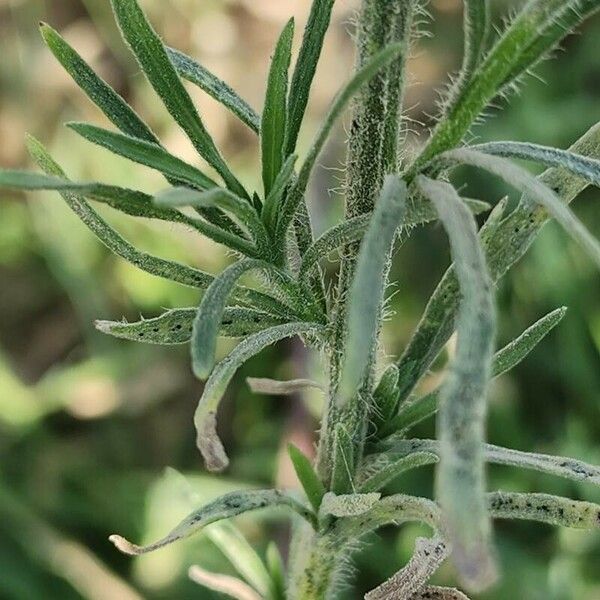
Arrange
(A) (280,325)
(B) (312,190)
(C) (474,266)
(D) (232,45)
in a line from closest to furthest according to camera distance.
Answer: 1. (C) (474,266)
2. (A) (280,325)
3. (B) (312,190)
4. (D) (232,45)

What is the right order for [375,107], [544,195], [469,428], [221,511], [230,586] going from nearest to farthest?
[469,428] → [544,195] → [375,107] → [221,511] → [230,586]

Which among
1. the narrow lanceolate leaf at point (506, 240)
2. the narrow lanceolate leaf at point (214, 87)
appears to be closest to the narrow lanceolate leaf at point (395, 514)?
the narrow lanceolate leaf at point (506, 240)

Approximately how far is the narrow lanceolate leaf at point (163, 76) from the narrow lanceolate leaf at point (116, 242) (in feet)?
0.26

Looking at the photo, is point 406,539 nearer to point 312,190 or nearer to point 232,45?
point 312,190

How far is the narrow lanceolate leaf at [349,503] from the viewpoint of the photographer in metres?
0.74

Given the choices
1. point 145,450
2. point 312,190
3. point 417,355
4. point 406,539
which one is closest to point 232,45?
point 312,190

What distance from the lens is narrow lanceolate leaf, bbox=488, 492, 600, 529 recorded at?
2.42ft

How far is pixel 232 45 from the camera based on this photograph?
3164mm

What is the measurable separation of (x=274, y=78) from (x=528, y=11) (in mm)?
206

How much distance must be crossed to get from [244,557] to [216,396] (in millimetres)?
479

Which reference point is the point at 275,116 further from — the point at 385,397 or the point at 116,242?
the point at 385,397

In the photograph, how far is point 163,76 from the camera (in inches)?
29.1

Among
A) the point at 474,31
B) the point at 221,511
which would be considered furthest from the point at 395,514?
the point at 474,31

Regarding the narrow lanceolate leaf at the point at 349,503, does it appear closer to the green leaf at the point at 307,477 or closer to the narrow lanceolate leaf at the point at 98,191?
the green leaf at the point at 307,477
